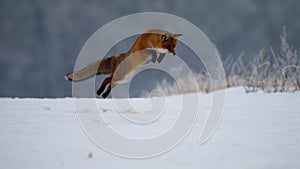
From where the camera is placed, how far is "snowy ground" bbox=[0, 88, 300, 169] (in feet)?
5.02

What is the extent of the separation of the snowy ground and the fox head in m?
0.56

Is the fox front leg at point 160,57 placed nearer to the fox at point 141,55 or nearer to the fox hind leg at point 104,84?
the fox at point 141,55

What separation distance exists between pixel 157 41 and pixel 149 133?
59cm

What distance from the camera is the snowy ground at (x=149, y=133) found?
1.53m

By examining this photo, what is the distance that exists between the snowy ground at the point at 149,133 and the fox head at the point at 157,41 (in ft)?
1.83

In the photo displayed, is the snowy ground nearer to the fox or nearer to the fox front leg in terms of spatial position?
the fox

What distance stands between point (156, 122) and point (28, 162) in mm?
1213

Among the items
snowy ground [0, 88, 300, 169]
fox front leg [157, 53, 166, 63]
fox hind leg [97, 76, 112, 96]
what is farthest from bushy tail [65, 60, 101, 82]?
fox front leg [157, 53, 166, 63]

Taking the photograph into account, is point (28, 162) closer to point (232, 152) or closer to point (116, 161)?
point (116, 161)

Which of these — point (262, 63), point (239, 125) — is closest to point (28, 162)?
point (239, 125)

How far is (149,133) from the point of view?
2.10 meters

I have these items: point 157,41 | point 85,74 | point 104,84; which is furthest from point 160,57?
point 85,74

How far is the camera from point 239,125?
7.99ft

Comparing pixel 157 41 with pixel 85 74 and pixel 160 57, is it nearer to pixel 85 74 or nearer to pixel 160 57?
pixel 160 57
